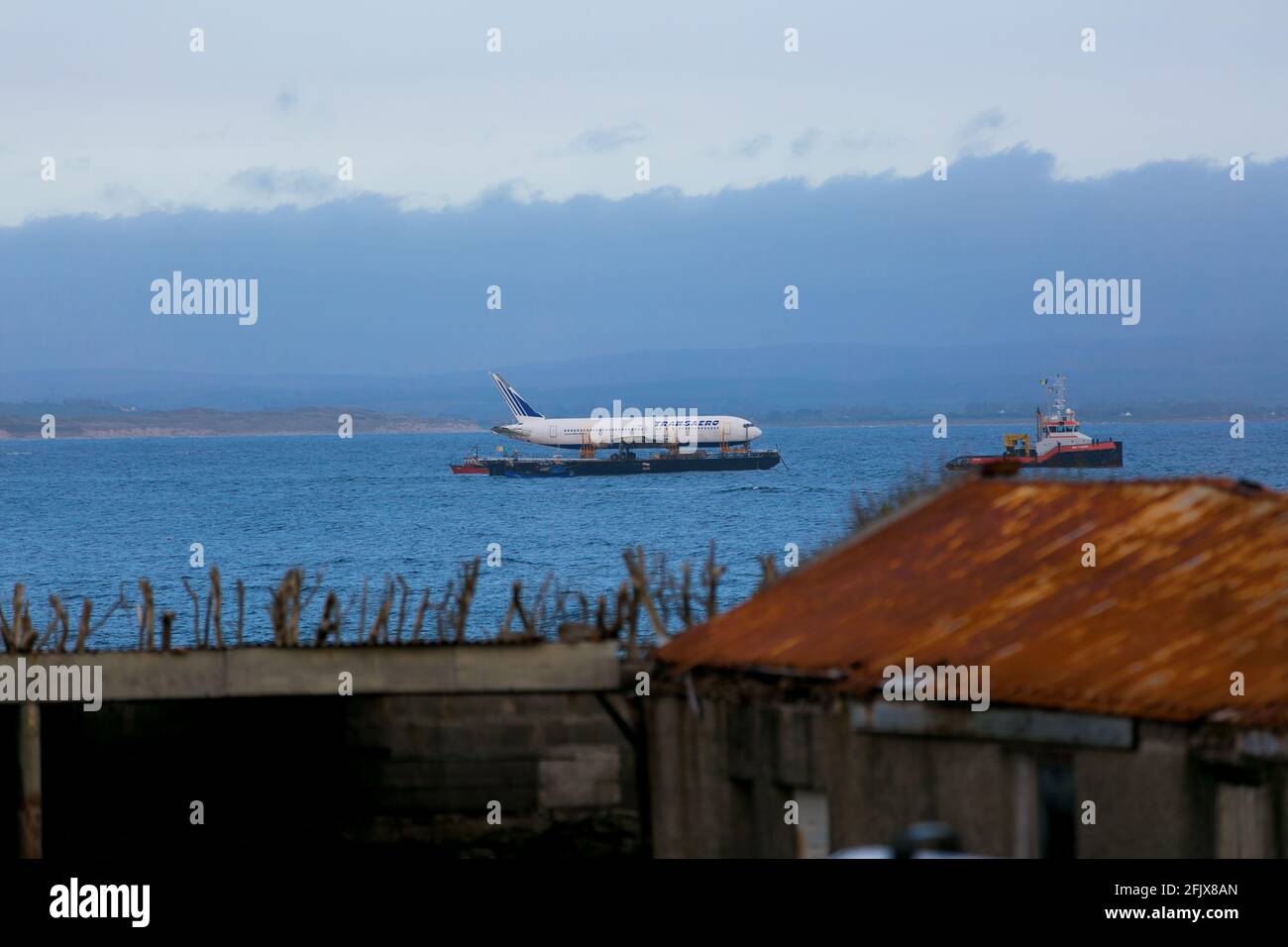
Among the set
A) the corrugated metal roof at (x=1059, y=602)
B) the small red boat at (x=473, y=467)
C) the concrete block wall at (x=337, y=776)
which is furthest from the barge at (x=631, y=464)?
the corrugated metal roof at (x=1059, y=602)

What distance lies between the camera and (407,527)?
431 ft

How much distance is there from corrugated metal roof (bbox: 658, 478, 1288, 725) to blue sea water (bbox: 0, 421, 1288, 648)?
36773 millimetres

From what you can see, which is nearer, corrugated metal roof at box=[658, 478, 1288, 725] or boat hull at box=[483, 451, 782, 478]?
corrugated metal roof at box=[658, 478, 1288, 725]

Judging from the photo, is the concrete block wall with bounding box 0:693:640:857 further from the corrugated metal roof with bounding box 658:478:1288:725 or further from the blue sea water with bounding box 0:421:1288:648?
the blue sea water with bounding box 0:421:1288:648

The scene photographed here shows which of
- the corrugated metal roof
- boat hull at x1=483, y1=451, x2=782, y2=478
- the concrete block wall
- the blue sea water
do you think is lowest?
the concrete block wall

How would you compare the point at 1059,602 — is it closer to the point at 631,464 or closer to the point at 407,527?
the point at 407,527

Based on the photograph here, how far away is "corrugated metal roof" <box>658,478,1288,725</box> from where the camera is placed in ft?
48.1

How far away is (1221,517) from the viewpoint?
16.9 metres

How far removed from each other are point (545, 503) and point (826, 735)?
5500 inches

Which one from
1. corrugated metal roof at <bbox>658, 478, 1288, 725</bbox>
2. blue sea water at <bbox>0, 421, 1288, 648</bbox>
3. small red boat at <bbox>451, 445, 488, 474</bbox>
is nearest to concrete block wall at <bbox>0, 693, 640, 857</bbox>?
corrugated metal roof at <bbox>658, 478, 1288, 725</bbox>

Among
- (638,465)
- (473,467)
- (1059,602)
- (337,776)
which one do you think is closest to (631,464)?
(638,465)

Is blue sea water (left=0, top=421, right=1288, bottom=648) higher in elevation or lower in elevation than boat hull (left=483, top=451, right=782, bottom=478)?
lower
